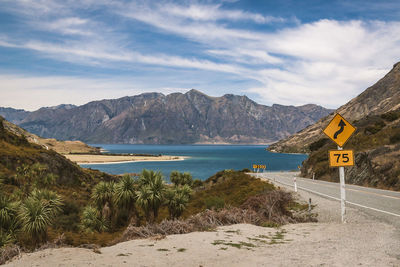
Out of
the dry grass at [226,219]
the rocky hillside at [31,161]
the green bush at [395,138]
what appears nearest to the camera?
the dry grass at [226,219]

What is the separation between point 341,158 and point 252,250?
6.61 metres

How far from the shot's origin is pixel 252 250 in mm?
8797

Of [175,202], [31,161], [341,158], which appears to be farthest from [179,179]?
[341,158]

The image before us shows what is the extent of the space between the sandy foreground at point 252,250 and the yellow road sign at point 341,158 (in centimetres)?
256

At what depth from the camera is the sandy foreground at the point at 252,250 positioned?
754 centimetres

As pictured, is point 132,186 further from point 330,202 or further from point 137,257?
point 137,257

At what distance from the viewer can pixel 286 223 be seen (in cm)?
1380

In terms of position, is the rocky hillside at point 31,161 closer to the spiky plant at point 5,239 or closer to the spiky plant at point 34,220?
the spiky plant at point 5,239

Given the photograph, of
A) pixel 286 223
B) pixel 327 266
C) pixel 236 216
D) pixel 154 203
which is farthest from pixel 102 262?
pixel 154 203

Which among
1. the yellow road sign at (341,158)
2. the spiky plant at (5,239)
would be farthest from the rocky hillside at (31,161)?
the yellow road sign at (341,158)

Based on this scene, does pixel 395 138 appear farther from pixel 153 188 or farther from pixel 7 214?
pixel 7 214

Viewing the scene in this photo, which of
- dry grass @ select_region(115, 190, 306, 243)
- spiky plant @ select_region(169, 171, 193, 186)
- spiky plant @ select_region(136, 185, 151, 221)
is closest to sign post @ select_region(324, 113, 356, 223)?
dry grass @ select_region(115, 190, 306, 243)

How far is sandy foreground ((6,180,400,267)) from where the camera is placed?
754cm

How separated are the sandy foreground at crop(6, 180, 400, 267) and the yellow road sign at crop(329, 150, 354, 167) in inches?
101
